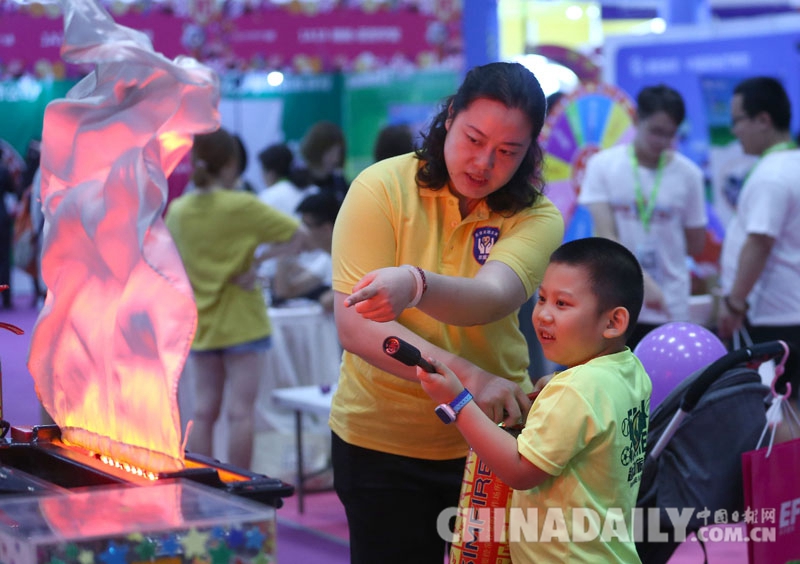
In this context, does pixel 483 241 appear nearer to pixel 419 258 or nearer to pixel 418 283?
pixel 419 258

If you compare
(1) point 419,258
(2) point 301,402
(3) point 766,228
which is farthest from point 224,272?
(1) point 419,258

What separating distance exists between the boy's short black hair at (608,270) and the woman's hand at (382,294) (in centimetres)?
31

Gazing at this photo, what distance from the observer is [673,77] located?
709 cm

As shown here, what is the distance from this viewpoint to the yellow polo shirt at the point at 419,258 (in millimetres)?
1966

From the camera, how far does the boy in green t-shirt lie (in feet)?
5.69

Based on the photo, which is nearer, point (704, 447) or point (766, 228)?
point (704, 447)

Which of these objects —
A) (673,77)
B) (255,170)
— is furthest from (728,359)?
(255,170)

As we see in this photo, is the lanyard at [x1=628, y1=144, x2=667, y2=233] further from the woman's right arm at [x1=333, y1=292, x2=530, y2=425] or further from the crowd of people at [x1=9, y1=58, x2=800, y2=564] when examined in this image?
the woman's right arm at [x1=333, y1=292, x2=530, y2=425]

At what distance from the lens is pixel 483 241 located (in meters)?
2.03

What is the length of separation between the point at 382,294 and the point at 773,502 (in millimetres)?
1211

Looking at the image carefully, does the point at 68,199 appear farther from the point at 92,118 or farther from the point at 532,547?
the point at 532,547

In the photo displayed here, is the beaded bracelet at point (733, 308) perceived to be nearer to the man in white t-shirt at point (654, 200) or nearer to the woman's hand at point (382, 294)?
the man in white t-shirt at point (654, 200)

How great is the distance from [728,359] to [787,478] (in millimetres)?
294

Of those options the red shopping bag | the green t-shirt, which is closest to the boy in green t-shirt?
the red shopping bag
